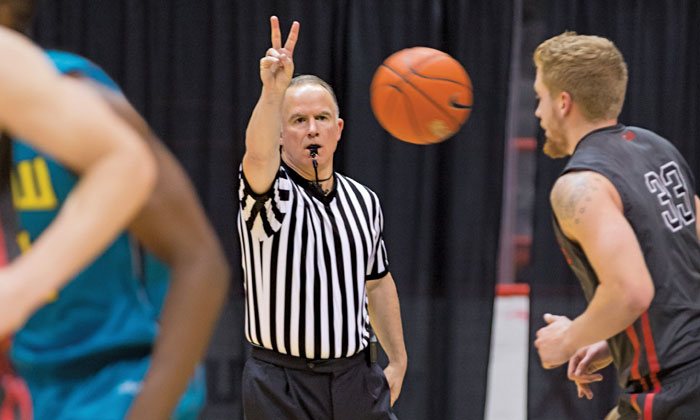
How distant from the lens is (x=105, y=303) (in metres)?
1.37

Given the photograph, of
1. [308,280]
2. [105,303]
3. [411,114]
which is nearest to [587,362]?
[308,280]

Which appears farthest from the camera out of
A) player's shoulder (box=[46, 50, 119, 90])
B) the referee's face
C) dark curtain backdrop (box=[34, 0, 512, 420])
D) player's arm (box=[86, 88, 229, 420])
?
dark curtain backdrop (box=[34, 0, 512, 420])

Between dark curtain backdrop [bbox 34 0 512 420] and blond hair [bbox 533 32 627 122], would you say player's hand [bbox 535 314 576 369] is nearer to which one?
blond hair [bbox 533 32 627 122]

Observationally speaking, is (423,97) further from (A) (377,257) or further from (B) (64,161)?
(B) (64,161)

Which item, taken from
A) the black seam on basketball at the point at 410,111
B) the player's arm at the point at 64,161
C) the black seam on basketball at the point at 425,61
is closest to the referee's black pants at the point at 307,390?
the black seam on basketball at the point at 410,111

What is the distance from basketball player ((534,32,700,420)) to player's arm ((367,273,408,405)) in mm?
919

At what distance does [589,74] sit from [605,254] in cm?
66

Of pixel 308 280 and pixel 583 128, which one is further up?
pixel 583 128

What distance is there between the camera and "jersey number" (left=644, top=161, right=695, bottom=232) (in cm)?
275

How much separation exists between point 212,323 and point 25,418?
1.21ft

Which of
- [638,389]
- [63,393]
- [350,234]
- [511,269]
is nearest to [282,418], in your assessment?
[350,234]

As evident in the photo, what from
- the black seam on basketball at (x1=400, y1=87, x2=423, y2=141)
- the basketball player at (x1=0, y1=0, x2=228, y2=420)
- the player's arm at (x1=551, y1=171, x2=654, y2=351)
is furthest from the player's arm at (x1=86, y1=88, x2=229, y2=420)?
the black seam on basketball at (x1=400, y1=87, x2=423, y2=141)

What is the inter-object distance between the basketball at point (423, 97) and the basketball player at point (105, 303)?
243cm

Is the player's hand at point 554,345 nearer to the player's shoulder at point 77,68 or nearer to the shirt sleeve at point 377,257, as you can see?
the shirt sleeve at point 377,257
